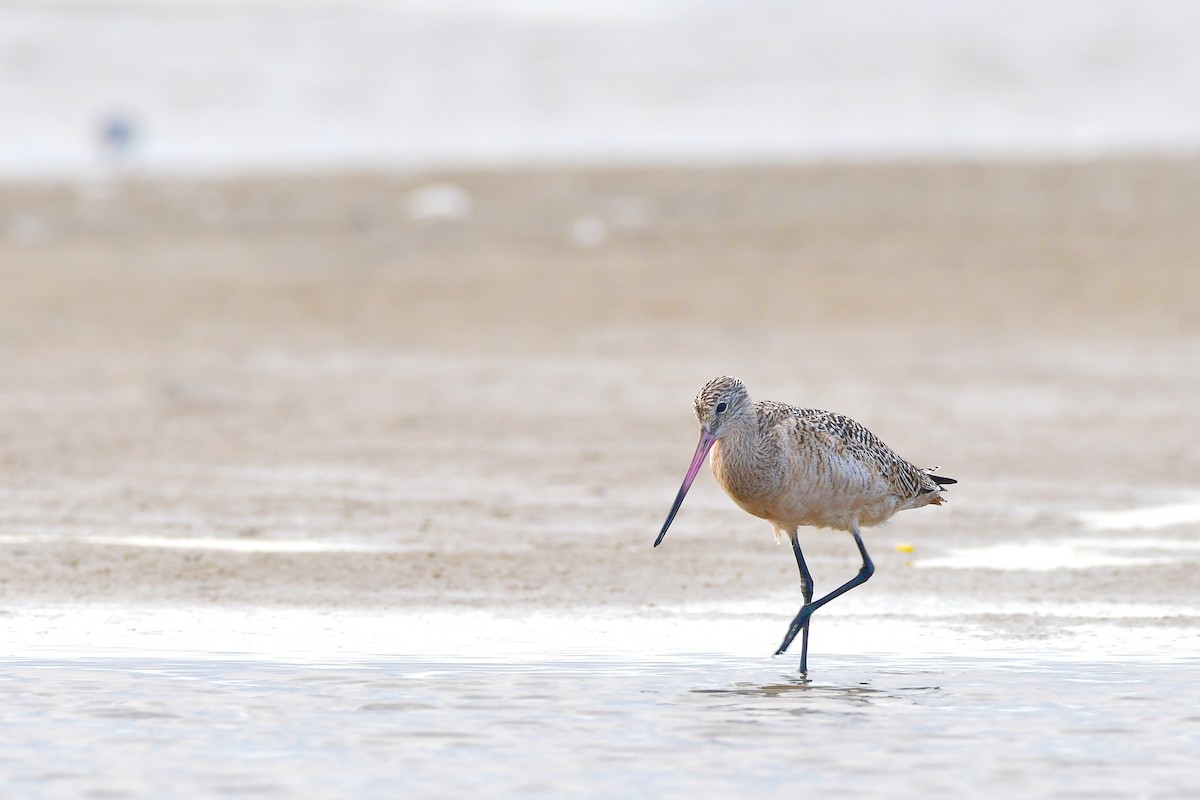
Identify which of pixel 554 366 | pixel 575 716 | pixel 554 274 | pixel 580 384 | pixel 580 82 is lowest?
pixel 575 716

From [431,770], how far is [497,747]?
1.01 ft

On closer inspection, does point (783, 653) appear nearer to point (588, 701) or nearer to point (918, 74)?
point (588, 701)

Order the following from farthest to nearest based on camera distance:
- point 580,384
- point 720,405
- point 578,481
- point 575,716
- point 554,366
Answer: point 554,366
point 580,384
point 578,481
point 720,405
point 575,716

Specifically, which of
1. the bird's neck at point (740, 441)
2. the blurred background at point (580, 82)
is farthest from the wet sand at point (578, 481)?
the blurred background at point (580, 82)

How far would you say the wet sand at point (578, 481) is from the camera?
643 centimetres

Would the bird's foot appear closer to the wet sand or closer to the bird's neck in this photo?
the wet sand

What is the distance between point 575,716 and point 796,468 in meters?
1.57

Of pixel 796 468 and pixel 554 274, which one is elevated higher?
pixel 554 274

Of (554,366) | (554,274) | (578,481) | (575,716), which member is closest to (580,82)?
(554,274)

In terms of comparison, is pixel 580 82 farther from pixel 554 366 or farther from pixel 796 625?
pixel 796 625

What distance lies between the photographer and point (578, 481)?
11.1m

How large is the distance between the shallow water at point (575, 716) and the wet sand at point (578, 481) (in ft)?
0.07

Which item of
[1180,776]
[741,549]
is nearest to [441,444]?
[741,549]

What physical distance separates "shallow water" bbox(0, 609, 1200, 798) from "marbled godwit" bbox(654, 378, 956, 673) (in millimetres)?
452
